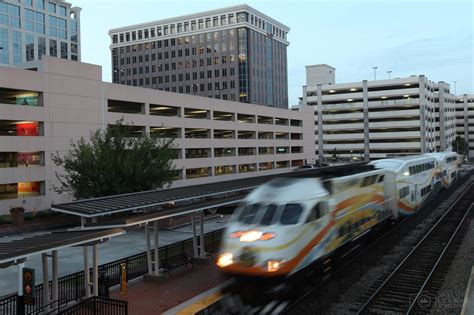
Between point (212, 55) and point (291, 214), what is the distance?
12006cm

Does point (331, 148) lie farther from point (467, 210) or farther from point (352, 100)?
point (467, 210)

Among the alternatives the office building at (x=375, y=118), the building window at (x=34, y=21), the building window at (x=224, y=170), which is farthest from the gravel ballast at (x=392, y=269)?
the building window at (x=34, y=21)

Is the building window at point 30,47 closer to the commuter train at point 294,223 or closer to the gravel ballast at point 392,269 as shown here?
the gravel ballast at point 392,269

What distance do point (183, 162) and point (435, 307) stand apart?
150 ft

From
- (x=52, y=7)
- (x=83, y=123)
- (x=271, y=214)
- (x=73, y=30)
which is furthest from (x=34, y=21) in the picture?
(x=271, y=214)

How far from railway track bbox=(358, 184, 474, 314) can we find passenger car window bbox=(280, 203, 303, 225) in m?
3.58

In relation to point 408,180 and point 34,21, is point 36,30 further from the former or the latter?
point 408,180

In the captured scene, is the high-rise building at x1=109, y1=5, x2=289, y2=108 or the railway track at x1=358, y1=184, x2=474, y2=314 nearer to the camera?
the railway track at x1=358, y1=184, x2=474, y2=314

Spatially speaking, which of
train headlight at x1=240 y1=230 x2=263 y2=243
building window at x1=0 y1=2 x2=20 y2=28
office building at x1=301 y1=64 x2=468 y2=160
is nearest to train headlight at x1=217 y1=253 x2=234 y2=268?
train headlight at x1=240 y1=230 x2=263 y2=243

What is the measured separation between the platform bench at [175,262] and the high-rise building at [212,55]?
344ft

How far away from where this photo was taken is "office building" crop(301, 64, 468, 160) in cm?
11112

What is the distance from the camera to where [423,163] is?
34469 millimetres

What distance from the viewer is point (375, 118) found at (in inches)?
4547

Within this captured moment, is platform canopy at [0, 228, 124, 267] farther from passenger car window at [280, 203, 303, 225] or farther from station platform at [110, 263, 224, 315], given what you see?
passenger car window at [280, 203, 303, 225]
